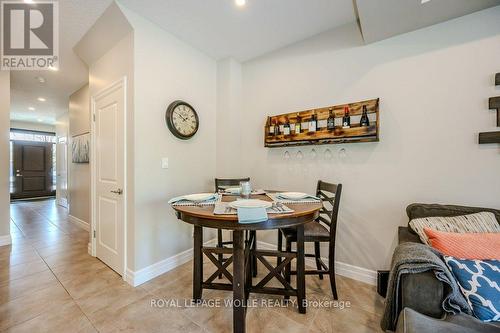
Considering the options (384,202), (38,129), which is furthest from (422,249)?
(38,129)

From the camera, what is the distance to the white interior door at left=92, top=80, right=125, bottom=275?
2.17m

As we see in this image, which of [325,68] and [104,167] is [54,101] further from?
[325,68]

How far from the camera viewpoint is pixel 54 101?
474 centimetres

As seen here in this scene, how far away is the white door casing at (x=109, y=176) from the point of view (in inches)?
84.8

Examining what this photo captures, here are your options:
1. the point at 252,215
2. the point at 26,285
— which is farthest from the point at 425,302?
the point at 26,285

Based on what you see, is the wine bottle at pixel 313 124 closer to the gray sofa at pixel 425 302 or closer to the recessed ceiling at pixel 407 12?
the recessed ceiling at pixel 407 12

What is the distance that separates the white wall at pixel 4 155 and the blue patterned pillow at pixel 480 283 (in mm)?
5041

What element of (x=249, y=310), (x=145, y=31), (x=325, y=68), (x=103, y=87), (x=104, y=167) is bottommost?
(x=249, y=310)

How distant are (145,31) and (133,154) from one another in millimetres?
1241

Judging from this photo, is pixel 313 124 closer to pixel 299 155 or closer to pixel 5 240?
pixel 299 155

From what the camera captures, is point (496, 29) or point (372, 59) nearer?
point (496, 29)

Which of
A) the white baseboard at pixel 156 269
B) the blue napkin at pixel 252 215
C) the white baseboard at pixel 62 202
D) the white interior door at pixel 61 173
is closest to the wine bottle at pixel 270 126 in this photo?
the blue napkin at pixel 252 215

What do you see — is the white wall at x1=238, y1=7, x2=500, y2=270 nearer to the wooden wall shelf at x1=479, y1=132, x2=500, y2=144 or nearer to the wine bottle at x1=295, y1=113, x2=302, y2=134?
the wooden wall shelf at x1=479, y1=132, x2=500, y2=144

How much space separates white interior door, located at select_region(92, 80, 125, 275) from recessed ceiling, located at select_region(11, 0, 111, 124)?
655 millimetres
